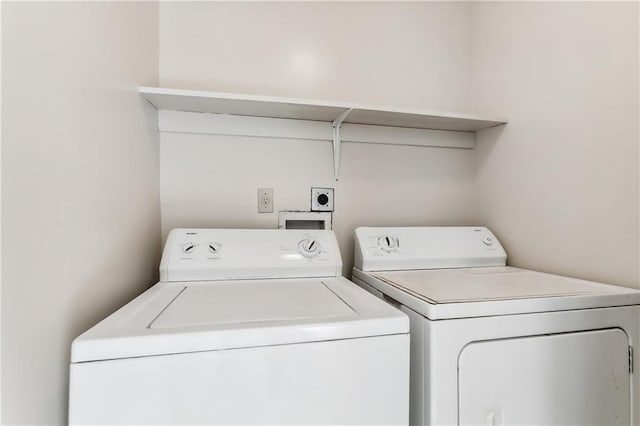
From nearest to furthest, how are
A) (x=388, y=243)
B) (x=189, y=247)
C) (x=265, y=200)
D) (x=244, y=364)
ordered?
1. (x=244, y=364)
2. (x=189, y=247)
3. (x=388, y=243)
4. (x=265, y=200)

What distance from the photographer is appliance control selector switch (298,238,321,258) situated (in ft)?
4.21

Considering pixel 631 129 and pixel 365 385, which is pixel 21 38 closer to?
pixel 365 385

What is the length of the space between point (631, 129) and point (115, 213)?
67.5 inches

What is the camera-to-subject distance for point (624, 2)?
1014 mm

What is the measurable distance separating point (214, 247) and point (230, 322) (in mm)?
576

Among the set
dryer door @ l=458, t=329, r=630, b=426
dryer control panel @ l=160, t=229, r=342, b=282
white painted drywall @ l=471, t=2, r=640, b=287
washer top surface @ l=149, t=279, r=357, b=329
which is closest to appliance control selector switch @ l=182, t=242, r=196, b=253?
dryer control panel @ l=160, t=229, r=342, b=282

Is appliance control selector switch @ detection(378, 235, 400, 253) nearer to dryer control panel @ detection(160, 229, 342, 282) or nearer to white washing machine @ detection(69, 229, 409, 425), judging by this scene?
dryer control panel @ detection(160, 229, 342, 282)

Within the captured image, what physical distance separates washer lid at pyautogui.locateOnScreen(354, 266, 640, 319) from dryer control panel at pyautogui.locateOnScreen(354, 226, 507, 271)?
0.33ft

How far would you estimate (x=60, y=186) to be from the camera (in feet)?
2.26

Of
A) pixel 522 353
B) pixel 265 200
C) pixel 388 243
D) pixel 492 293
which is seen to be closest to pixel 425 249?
pixel 388 243

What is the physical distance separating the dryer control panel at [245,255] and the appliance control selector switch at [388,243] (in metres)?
0.23

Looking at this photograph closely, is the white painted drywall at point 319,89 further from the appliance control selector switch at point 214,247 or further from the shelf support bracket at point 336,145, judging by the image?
the appliance control selector switch at point 214,247

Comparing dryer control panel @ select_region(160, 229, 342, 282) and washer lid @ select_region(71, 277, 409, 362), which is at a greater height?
dryer control panel @ select_region(160, 229, 342, 282)

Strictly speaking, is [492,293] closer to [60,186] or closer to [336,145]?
[336,145]
